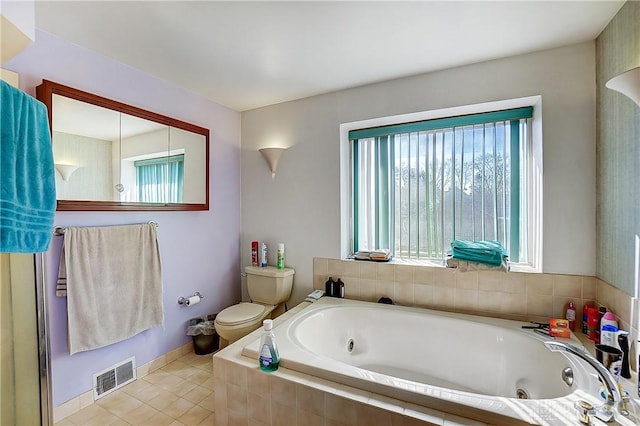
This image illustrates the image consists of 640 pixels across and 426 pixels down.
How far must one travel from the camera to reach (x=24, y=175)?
1.07 m

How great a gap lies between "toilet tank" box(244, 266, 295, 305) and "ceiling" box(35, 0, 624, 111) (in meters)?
1.65

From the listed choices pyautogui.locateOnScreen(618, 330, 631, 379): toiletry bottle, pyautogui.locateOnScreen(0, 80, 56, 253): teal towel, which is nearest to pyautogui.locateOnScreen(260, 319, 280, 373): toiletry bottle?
pyautogui.locateOnScreen(0, 80, 56, 253): teal towel

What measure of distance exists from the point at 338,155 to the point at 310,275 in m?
1.12

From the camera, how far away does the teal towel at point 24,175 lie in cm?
100

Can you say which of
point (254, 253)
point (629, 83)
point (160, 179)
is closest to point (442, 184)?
point (629, 83)

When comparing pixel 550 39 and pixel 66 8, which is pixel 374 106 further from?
pixel 66 8

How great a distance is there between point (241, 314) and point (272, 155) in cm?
144

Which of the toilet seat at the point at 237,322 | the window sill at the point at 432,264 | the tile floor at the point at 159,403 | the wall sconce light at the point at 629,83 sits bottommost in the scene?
the tile floor at the point at 159,403

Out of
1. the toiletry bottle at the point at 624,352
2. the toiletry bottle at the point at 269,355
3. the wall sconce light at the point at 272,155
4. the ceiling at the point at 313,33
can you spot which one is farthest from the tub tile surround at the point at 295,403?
the ceiling at the point at 313,33

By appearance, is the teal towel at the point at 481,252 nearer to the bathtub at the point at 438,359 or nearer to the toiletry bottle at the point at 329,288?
the bathtub at the point at 438,359

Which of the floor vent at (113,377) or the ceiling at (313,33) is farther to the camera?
the floor vent at (113,377)

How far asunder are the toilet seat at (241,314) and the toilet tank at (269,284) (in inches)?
4.0

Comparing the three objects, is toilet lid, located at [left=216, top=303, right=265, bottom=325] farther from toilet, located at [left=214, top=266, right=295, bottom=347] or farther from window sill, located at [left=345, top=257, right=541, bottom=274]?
window sill, located at [left=345, top=257, right=541, bottom=274]

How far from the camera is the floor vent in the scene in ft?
6.24
